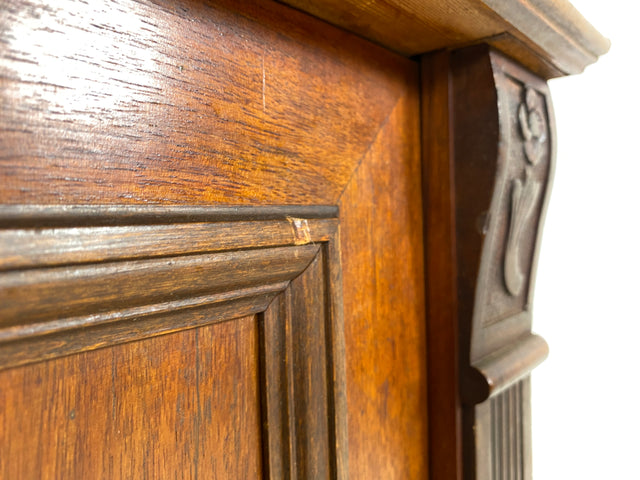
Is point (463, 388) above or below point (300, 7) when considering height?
below

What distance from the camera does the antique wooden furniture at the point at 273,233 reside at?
25 centimetres

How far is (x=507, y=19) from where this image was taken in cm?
42

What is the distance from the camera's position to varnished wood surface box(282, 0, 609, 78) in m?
0.40

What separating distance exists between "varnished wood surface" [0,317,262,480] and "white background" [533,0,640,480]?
27.7 inches

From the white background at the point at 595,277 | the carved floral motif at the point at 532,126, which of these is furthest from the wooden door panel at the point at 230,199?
the white background at the point at 595,277

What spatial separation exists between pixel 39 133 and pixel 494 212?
1.32ft

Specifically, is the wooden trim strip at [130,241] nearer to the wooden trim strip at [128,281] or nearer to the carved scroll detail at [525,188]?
the wooden trim strip at [128,281]

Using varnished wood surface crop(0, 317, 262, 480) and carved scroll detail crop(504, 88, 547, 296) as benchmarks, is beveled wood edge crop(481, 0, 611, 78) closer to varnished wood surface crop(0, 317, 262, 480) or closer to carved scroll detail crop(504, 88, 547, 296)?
carved scroll detail crop(504, 88, 547, 296)

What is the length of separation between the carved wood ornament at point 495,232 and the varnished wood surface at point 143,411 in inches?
10.0

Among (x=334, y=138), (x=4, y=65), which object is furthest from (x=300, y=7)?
(x=4, y=65)

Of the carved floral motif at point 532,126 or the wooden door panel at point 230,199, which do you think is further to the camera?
the carved floral motif at point 532,126

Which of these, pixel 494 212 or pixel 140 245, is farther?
pixel 494 212

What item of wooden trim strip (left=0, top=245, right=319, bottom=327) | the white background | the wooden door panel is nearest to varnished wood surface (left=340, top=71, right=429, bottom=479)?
the wooden door panel

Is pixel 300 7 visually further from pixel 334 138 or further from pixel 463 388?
pixel 463 388
